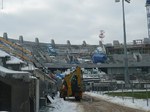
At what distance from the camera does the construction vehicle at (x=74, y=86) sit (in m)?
34.9

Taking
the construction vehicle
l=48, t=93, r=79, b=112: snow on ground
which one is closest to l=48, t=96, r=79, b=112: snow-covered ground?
l=48, t=93, r=79, b=112: snow on ground

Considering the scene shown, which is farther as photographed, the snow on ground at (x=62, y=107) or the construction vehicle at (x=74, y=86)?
the construction vehicle at (x=74, y=86)

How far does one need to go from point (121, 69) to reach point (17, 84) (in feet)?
363

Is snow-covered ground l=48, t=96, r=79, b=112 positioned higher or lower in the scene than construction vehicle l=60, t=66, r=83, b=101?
lower

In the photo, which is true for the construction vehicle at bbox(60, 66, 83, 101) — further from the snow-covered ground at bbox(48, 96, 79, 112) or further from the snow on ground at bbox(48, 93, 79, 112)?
the snow-covered ground at bbox(48, 96, 79, 112)

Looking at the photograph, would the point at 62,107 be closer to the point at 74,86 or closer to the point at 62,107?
the point at 62,107

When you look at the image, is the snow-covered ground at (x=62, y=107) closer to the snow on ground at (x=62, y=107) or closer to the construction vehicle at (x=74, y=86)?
the snow on ground at (x=62, y=107)

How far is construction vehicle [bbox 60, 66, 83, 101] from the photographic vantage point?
34906mm

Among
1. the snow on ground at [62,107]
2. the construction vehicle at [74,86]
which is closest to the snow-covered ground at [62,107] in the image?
the snow on ground at [62,107]

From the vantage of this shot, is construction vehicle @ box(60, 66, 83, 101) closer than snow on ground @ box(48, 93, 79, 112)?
No

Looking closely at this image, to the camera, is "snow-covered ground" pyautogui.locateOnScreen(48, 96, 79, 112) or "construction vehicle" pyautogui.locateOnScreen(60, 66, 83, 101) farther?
"construction vehicle" pyautogui.locateOnScreen(60, 66, 83, 101)

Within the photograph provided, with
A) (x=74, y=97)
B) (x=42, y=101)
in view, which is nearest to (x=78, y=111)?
(x=42, y=101)

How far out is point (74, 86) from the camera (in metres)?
35.2

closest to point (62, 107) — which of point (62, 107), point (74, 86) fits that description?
point (62, 107)
